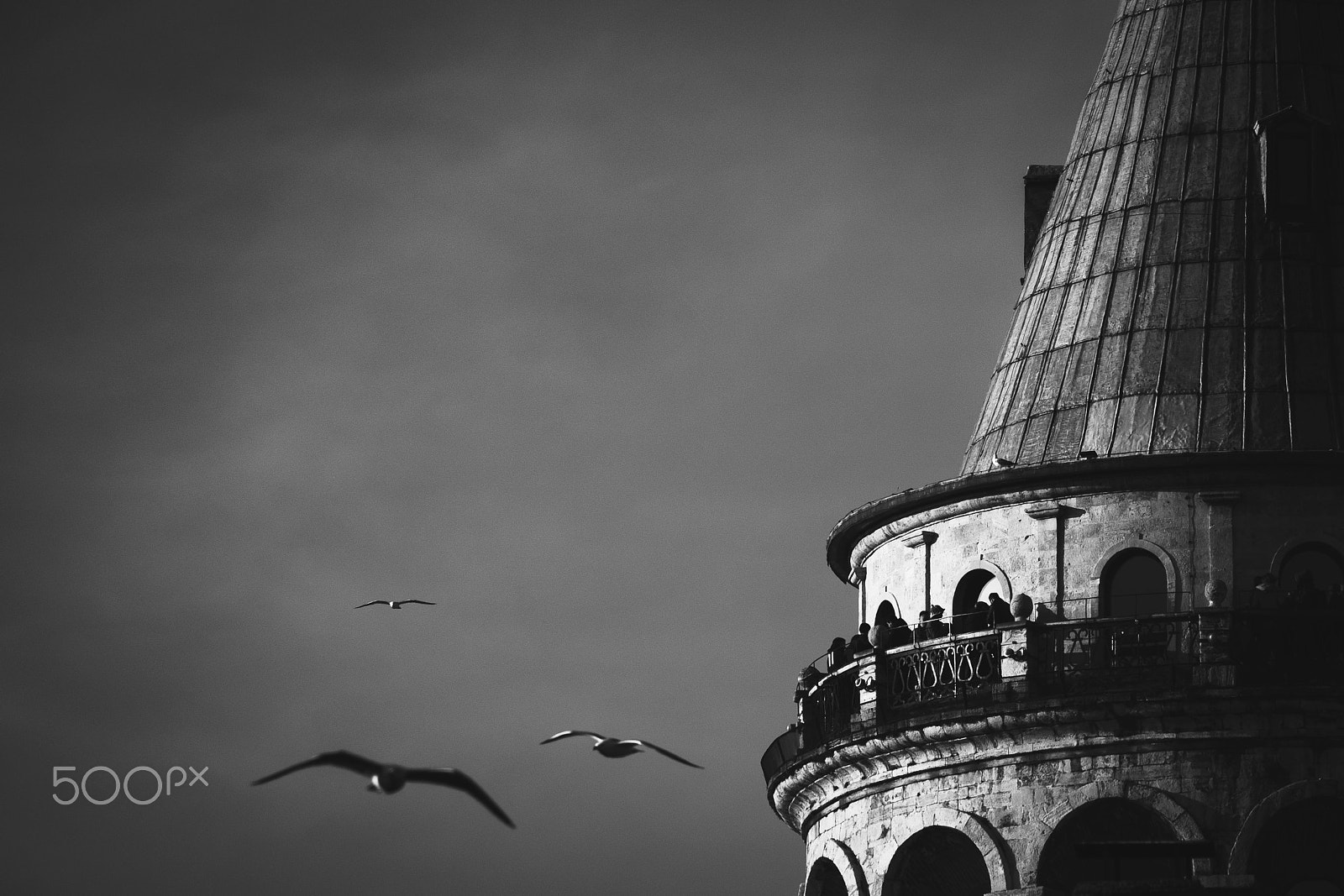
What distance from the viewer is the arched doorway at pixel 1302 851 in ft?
159

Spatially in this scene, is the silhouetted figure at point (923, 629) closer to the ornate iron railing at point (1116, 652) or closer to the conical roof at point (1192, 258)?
the ornate iron railing at point (1116, 652)

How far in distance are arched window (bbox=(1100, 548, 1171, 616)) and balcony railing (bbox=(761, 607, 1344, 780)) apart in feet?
4.17

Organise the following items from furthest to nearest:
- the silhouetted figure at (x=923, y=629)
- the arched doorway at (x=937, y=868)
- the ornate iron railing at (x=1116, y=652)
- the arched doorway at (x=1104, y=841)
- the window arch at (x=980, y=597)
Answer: the silhouetted figure at (x=923, y=629), the arched doorway at (x=937, y=868), the window arch at (x=980, y=597), the ornate iron railing at (x=1116, y=652), the arched doorway at (x=1104, y=841)

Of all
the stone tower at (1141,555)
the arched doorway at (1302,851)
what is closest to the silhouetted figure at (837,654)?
the stone tower at (1141,555)

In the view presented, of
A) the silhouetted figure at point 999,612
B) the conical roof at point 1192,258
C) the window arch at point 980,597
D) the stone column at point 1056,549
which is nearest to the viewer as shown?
the silhouetted figure at point 999,612

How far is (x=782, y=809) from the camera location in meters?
54.4

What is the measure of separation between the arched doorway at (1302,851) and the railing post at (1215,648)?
7.05 ft

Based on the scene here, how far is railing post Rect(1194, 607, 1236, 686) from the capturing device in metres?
48.6

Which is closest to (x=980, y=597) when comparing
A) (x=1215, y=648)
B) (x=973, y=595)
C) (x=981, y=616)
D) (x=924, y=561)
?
(x=973, y=595)

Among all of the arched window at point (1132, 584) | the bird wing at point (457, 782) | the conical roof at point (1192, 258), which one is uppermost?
the conical roof at point (1192, 258)

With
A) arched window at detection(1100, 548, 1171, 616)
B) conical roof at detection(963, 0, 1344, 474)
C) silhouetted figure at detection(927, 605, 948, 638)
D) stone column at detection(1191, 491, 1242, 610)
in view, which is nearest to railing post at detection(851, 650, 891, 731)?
silhouetted figure at detection(927, 605, 948, 638)

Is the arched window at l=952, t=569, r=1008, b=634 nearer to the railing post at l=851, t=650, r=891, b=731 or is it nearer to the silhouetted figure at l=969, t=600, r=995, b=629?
the silhouetted figure at l=969, t=600, r=995, b=629

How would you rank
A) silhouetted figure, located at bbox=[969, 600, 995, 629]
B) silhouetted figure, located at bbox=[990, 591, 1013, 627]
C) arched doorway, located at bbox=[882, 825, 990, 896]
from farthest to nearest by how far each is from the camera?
arched doorway, located at bbox=[882, 825, 990, 896], silhouetted figure, located at bbox=[969, 600, 995, 629], silhouetted figure, located at bbox=[990, 591, 1013, 627]

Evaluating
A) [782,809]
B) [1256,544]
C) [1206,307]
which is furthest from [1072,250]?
[782,809]
